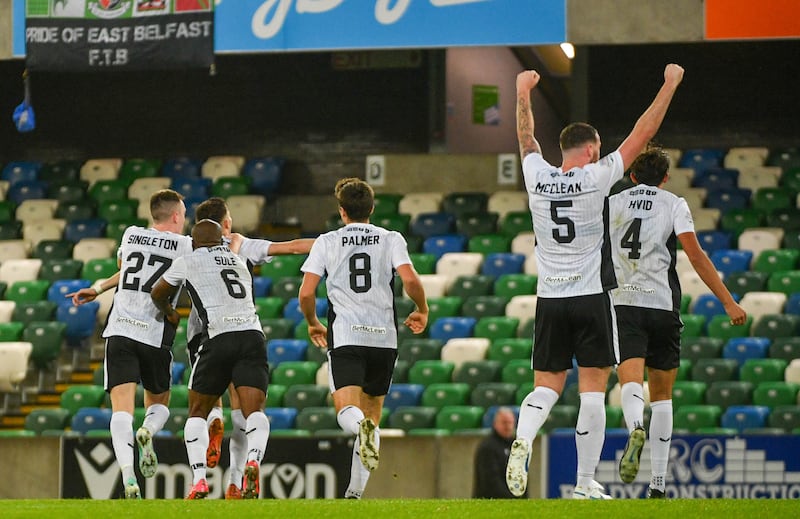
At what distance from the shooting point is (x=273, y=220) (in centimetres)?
2039

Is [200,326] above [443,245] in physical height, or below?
below

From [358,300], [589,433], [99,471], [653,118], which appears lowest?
[99,471]

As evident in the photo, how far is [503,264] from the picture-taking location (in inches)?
664

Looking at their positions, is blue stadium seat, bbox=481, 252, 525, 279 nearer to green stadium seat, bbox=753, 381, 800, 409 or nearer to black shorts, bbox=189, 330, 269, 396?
green stadium seat, bbox=753, 381, 800, 409

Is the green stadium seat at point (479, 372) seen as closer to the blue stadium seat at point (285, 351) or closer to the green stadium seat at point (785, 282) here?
the blue stadium seat at point (285, 351)

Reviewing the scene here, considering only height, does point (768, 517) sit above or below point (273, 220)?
below

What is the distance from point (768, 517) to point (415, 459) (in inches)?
262

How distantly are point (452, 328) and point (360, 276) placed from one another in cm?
766

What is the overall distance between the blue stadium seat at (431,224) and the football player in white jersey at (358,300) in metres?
9.70

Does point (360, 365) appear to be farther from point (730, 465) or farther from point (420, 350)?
point (420, 350)

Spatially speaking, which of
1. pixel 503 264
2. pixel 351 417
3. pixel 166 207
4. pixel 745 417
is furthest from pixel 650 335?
pixel 503 264

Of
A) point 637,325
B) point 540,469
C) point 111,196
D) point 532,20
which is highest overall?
point 532,20

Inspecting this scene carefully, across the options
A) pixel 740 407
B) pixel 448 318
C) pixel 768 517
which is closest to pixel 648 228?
pixel 768 517

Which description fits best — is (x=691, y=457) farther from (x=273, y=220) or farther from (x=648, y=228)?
(x=273, y=220)
